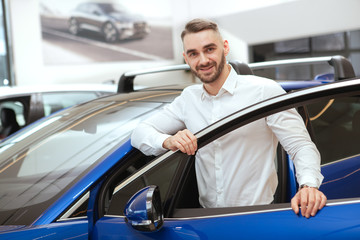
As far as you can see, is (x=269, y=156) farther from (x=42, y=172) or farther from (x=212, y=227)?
(x=42, y=172)

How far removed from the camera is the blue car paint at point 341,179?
6.14 feet

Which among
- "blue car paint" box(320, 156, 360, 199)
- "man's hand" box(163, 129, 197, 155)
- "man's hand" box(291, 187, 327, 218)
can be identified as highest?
"man's hand" box(163, 129, 197, 155)

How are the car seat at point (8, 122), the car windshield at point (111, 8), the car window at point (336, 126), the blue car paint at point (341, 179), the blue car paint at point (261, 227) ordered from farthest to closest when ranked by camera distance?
1. the car windshield at point (111, 8)
2. the car seat at point (8, 122)
3. the car window at point (336, 126)
4. the blue car paint at point (341, 179)
5. the blue car paint at point (261, 227)

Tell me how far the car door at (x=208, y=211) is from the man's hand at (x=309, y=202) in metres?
0.01

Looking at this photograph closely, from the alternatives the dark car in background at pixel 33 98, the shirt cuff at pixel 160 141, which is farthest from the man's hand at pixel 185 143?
the dark car in background at pixel 33 98

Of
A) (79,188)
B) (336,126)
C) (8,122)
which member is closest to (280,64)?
(336,126)

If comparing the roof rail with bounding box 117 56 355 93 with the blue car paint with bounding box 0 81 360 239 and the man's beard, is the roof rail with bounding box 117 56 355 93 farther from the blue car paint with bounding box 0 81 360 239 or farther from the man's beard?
the blue car paint with bounding box 0 81 360 239

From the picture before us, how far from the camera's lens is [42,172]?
69.4 inches

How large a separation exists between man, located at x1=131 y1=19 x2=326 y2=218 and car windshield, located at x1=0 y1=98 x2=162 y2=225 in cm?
21

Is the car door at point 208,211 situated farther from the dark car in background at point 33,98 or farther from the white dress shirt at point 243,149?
the dark car in background at point 33,98

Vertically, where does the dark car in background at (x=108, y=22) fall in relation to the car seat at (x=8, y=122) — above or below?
above

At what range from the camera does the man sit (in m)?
1.44

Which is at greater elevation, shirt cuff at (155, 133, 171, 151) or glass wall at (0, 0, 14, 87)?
glass wall at (0, 0, 14, 87)

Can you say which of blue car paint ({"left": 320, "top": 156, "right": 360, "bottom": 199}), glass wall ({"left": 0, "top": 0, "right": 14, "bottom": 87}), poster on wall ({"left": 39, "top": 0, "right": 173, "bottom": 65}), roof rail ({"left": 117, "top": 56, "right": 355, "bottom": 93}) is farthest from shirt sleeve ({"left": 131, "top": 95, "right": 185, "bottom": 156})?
poster on wall ({"left": 39, "top": 0, "right": 173, "bottom": 65})
